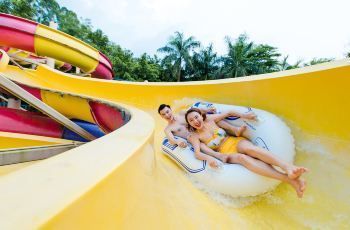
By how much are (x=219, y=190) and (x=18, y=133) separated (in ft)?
8.62

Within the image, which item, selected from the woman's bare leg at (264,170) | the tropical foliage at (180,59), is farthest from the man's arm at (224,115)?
the tropical foliage at (180,59)

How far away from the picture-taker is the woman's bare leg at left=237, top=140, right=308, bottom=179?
136 centimetres

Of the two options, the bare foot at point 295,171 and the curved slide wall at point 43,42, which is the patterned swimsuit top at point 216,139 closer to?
the bare foot at point 295,171

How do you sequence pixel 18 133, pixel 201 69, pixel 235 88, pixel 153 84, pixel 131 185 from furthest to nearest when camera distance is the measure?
pixel 201 69
pixel 153 84
pixel 18 133
pixel 235 88
pixel 131 185

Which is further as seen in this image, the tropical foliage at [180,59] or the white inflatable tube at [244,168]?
the tropical foliage at [180,59]

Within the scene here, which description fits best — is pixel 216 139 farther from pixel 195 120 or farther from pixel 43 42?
pixel 43 42

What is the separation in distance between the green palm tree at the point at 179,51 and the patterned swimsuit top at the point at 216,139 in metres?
15.1

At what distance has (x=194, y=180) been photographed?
184cm

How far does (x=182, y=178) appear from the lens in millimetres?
1864

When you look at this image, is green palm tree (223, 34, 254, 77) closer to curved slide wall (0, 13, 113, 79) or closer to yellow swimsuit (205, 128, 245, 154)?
curved slide wall (0, 13, 113, 79)

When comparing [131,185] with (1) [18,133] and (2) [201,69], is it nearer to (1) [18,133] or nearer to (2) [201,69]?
(1) [18,133]

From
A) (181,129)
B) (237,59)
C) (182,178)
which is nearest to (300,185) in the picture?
(182,178)

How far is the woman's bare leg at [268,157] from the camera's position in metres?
1.36

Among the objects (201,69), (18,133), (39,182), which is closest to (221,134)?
(39,182)
